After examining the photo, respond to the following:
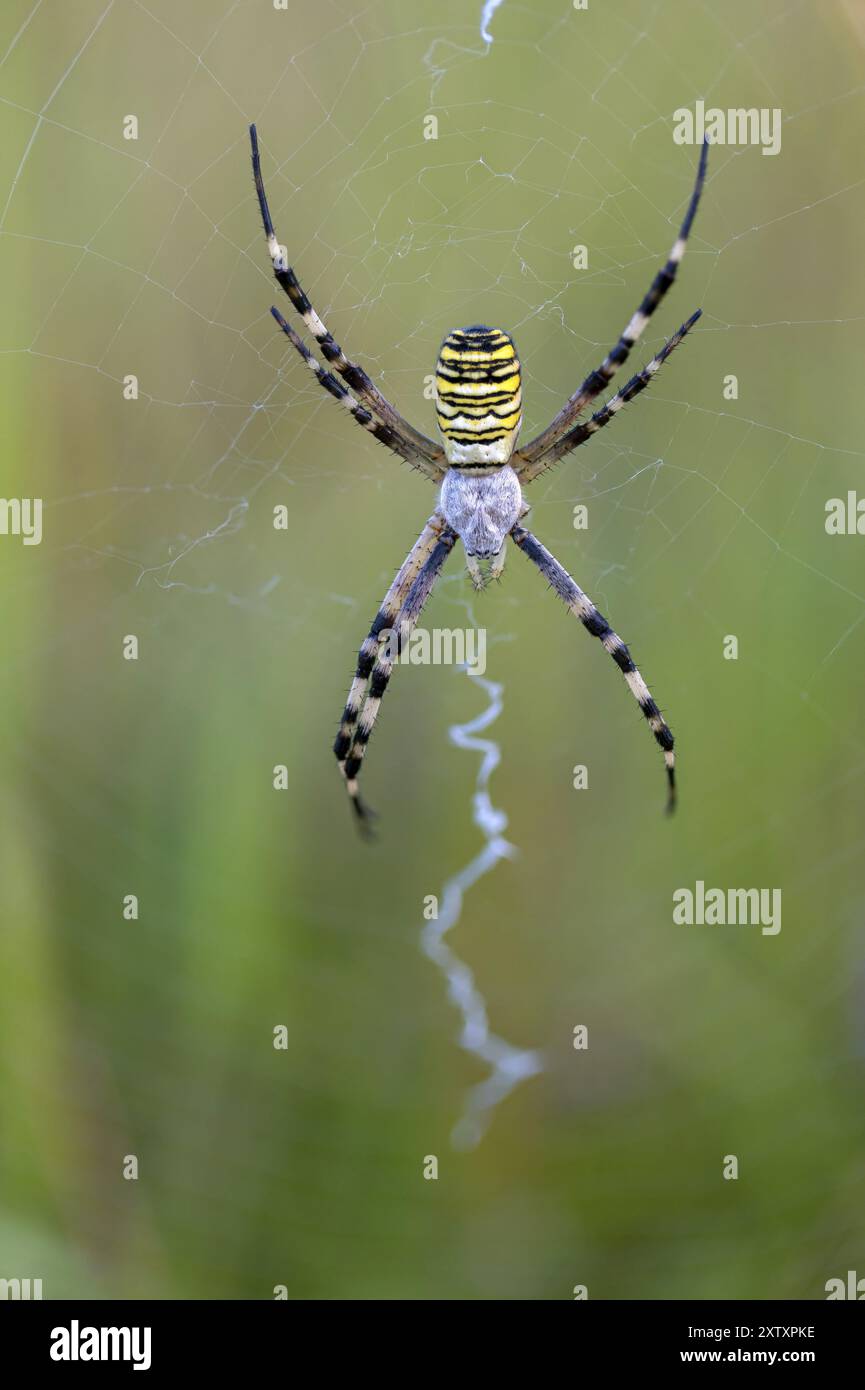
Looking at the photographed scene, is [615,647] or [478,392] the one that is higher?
[478,392]

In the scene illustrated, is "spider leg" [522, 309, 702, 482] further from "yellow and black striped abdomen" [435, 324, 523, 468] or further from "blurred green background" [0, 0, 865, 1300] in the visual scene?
"blurred green background" [0, 0, 865, 1300]

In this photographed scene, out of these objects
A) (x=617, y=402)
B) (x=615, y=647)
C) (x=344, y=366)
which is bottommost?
(x=615, y=647)

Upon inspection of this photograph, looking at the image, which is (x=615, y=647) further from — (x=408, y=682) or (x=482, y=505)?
(x=408, y=682)

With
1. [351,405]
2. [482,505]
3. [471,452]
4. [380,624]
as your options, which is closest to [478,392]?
[471,452]

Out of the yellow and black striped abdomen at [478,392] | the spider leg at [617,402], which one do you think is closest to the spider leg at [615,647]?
the spider leg at [617,402]

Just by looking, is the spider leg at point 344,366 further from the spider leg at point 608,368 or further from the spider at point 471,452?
the spider leg at point 608,368

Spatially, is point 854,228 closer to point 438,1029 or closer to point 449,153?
point 449,153
